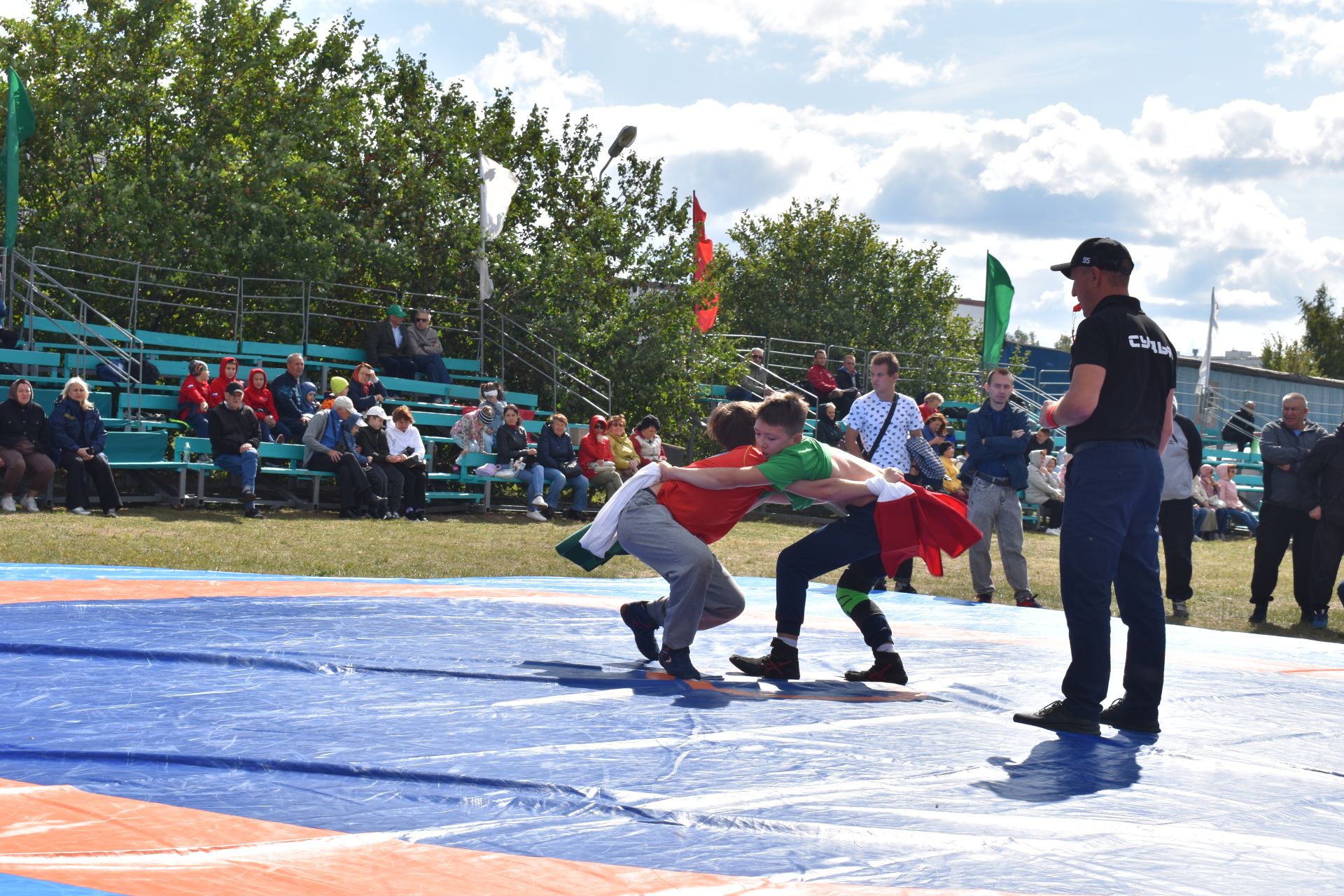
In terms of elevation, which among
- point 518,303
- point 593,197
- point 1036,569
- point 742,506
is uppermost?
point 593,197

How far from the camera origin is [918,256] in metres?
36.2

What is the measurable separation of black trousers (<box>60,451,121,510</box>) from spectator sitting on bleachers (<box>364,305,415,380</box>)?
450 cm

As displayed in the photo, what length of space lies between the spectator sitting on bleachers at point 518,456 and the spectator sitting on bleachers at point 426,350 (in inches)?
76.3

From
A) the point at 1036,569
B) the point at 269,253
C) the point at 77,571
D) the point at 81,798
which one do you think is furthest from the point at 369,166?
the point at 81,798

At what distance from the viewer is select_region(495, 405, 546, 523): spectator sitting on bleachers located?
14.6 meters

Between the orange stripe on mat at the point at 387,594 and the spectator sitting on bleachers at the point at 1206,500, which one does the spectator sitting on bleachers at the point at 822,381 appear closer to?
the spectator sitting on bleachers at the point at 1206,500

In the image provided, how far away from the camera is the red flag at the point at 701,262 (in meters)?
20.8

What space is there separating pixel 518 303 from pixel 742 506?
14434 mm

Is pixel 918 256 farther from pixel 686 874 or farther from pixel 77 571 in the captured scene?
pixel 686 874

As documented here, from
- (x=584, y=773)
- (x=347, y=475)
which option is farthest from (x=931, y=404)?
(x=584, y=773)

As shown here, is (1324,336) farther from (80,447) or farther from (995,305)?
(80,447)

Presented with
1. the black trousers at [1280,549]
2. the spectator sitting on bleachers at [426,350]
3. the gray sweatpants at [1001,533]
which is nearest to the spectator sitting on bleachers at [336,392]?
the spectator sitting on bleachers at [426,350]

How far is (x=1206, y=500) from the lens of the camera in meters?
19.7

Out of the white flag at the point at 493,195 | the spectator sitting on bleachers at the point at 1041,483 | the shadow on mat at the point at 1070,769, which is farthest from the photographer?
the white flag at the point at 493,195
